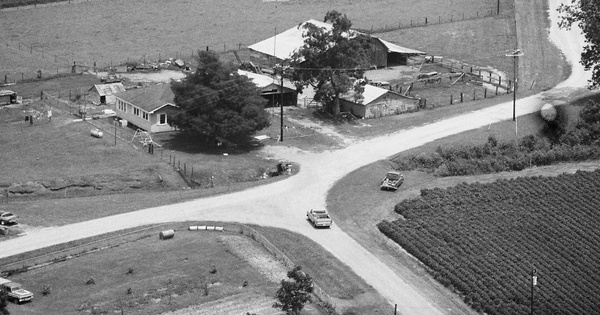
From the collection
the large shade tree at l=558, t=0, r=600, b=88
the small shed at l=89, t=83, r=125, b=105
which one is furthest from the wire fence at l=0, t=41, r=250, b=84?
the large shade tree at l=558, t=0, r=600, b=88

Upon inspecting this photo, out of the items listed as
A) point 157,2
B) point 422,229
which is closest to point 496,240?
point 422,229

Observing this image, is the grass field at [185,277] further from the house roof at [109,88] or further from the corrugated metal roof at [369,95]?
the house roof at [109,88]

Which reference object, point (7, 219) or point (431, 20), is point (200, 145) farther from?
point (431, 20)

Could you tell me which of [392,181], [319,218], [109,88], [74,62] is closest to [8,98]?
[109,88]

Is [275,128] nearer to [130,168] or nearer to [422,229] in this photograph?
[130,168]

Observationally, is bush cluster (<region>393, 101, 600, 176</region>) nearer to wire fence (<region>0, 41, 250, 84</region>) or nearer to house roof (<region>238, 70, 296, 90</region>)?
house roof (<region>238, 70, 296, 90</region>)

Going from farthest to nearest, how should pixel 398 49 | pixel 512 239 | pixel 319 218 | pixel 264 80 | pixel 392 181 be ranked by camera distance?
pixel 398 49 < pixel 264 80 < pixel 392 181 < pixel 319 218 < pixel 512 239
